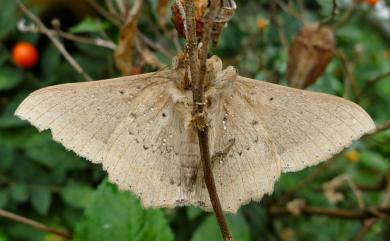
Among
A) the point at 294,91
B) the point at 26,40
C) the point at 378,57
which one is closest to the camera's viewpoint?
the point at 294,91

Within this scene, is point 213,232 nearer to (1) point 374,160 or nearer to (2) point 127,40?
(2) point 127,40

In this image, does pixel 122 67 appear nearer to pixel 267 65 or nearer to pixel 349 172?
pixel 267 65

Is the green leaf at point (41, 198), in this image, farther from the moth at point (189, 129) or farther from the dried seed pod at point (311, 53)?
the dried seed pod at point (311, 53)

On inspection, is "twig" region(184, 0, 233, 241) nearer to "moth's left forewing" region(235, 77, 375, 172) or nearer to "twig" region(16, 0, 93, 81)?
"moth's left forewing" region(235, 77, 375, 172)

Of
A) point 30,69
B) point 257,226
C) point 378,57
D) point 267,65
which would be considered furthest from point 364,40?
point 30,69

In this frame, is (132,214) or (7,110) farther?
(7,110)

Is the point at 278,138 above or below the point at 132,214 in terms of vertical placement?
above

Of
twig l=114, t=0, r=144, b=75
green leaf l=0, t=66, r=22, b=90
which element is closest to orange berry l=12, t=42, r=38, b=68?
green leaf l=0, t=66, r=22, b=90
